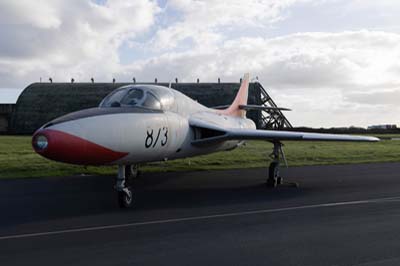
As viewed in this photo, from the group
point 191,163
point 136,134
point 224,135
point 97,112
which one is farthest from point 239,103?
point 97,112

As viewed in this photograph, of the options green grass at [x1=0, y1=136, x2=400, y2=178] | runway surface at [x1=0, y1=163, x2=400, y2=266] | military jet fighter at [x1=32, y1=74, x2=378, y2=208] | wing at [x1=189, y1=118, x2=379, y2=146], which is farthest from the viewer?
green grass at [x1=0, y1=136, x2=400, y2=178]

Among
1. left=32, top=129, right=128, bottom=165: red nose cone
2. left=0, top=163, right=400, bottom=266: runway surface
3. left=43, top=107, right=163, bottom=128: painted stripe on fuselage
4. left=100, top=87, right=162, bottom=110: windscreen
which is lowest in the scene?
left=0, top=163, right=400, bottom=266: runway surface

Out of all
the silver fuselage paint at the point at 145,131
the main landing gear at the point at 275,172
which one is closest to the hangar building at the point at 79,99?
the main landing gear at the point at 275,172

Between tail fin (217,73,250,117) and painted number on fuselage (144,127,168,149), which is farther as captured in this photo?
tail fin (217,73,250,117)

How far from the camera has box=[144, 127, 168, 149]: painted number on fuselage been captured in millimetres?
9500

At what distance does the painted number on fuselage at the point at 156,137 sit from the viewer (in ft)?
31.2

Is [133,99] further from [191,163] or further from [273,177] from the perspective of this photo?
[191,163]

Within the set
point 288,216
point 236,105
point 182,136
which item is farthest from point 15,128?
point 288,216

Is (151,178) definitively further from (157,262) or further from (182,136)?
(157,262)

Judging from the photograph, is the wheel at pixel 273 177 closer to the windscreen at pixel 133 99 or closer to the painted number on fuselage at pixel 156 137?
the painted number on fuselage at pixel 156 137

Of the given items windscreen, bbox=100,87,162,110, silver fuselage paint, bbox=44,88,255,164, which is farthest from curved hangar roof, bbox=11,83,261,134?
windscreen, bbox=100,87,162,110

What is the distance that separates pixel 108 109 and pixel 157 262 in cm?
420

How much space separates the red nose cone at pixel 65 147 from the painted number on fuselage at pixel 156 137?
1.33m

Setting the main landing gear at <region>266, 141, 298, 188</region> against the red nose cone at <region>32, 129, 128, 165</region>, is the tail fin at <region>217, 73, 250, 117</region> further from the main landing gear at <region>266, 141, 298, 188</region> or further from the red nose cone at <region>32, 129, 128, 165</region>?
the red nose cone at <region>32, 129, 128, 165</region>
